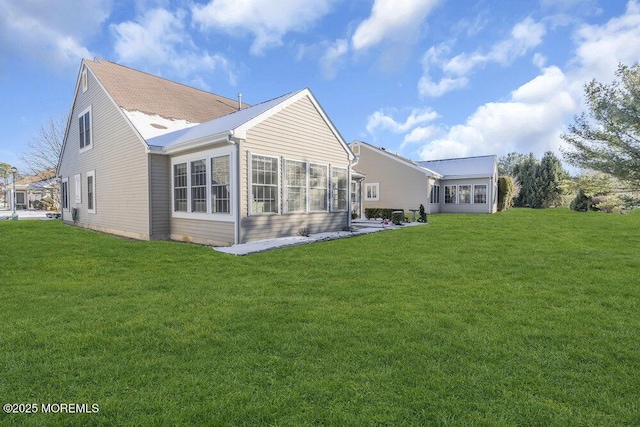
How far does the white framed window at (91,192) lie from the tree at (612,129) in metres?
16.8

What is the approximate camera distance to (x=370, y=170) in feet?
81.0

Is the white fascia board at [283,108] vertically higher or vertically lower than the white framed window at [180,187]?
higher

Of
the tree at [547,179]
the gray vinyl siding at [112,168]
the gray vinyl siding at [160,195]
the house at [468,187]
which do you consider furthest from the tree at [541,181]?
the gray vinyl siding at [112,168]

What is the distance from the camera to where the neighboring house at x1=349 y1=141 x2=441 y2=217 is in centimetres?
2272

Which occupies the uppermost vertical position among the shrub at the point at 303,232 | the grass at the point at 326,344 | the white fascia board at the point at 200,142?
the white fascia board at the point at 200,142

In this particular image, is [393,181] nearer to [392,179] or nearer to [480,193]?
[392,179]

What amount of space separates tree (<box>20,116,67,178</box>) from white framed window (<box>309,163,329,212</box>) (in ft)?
78.9

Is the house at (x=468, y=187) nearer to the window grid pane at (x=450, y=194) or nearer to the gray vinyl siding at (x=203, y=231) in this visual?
the window grid pane at (x=450, y=194)

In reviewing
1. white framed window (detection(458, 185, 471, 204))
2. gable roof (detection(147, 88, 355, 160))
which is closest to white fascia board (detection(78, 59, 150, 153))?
gable roof (detection(147, 88, 355, 160))

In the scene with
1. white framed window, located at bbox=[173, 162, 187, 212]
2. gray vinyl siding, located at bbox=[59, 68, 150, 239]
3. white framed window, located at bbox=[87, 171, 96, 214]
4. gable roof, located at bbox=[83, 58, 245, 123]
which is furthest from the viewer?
white framed window, located at bbox=[87, 171, 96, 214]

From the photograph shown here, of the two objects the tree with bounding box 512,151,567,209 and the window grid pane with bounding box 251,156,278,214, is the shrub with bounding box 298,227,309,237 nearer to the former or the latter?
the window grid pane with bounding box 251,156,278,214

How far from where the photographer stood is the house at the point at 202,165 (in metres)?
9.41

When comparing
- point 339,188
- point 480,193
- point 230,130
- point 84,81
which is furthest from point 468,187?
point 84,81

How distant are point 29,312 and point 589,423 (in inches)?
217
